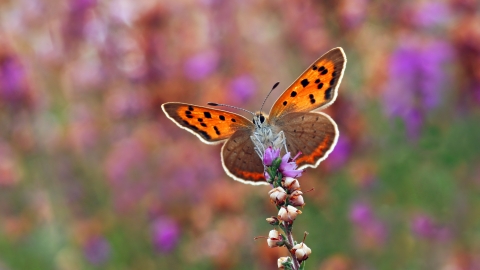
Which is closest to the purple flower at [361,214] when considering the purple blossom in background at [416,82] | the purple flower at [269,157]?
the purple blossom in background at [416,82]

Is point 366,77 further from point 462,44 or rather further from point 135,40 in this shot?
point 135,40

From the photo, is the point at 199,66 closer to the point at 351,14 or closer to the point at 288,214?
the point at 351,14

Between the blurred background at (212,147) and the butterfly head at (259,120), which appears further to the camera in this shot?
the blurred background at (212,147)

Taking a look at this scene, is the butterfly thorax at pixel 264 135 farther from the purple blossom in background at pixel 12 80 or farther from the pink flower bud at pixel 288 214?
the purple blossom in background at pixel 12 80

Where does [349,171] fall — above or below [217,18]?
below

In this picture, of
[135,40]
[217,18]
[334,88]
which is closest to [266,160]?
[334,88]

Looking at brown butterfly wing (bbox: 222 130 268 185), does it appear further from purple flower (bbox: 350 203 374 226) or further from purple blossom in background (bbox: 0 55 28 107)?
purple blossom in background (bbox: 0 55 28 107)
